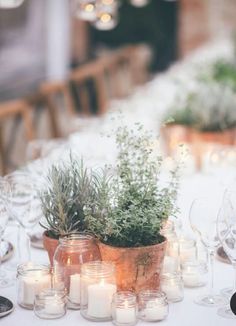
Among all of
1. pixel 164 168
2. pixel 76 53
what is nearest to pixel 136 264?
pixel 164 168

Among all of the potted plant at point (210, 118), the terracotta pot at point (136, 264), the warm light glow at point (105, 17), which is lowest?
the terracotta pot at point (136, 264)

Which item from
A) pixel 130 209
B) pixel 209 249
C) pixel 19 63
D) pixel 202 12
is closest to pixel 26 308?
pixel 130 209

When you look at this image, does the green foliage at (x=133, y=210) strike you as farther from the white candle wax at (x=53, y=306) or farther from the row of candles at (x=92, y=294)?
the white candle wax at (x=53, y=306)

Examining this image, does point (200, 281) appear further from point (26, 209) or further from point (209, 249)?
point (26, 209)

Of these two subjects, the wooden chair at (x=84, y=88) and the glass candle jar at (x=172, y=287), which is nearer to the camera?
the glass candle jar at (x=172, y=287)

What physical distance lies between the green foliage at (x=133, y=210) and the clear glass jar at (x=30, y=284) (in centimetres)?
16

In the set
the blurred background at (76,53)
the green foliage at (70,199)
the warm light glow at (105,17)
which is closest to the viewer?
the green foliage at (70,199)

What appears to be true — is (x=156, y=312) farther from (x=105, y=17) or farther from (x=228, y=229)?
(x=105, y=17)

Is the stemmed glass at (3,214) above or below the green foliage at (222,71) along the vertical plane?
below

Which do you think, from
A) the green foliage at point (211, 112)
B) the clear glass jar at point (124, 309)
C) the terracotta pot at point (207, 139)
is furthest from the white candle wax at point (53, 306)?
the green foliage at point (211, 112)

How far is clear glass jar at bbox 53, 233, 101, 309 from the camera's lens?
1832 mm

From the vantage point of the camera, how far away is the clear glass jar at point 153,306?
1.76m

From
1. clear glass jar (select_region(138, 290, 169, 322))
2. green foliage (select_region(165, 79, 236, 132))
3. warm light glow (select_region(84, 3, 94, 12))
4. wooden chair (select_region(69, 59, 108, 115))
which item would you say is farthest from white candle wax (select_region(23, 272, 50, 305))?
wooden chair (select_region(69, 59, 108, 115))

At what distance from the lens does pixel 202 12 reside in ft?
42.4
